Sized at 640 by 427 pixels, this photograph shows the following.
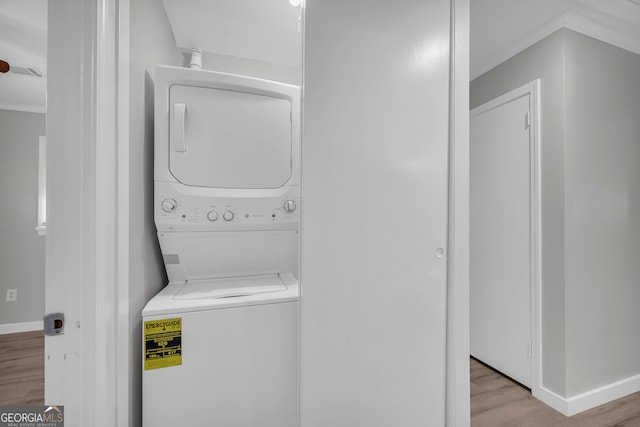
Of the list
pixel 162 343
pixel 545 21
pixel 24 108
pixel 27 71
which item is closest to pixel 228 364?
pixel 162 343

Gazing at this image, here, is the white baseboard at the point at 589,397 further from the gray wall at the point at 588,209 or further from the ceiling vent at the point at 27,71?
the ceiling vent at the point at 27,71

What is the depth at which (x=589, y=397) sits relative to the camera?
1760 mm

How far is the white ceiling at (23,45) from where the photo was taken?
4.92 feet

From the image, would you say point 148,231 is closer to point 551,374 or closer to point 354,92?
point 354,92

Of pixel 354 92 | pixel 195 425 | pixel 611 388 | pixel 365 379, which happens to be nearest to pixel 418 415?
pixel 365 379

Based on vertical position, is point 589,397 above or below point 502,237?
below

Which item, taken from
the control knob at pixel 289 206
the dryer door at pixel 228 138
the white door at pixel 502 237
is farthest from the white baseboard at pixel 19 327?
the white door at pixel 502 237

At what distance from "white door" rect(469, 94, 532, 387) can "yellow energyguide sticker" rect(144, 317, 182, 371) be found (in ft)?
7.18

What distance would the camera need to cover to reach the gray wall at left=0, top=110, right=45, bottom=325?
111 inches

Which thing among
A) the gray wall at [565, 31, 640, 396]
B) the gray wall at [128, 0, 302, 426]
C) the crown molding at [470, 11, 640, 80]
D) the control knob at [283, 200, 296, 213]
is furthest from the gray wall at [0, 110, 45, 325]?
→ the gray wall at [565, 31, 640, 396]

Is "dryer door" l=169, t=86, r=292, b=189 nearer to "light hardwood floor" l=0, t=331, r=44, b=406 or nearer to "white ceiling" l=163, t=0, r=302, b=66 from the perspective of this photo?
"white ceiling" l=163, t=0, r=302, b=66

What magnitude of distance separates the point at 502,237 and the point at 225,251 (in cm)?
204

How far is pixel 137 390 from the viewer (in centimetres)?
105

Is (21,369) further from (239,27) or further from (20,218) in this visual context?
(239,27)
